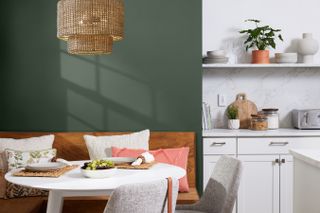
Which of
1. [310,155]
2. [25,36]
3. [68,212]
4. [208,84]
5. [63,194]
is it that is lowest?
[68,212]

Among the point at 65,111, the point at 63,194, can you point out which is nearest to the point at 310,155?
the point at 63,194

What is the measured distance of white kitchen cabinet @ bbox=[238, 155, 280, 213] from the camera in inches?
180

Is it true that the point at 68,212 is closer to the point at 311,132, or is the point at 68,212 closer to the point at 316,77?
the point at 311,132

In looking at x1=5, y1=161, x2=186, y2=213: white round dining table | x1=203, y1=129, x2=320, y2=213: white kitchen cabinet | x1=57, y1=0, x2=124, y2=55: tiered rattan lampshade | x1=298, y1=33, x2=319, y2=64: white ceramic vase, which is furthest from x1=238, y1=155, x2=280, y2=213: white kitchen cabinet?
x1=57, y1=0, x2=124, y2=55: tiered rattan lampshade

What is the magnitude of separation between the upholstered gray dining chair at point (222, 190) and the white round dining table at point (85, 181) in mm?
314

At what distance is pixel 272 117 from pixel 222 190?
1.84 metres

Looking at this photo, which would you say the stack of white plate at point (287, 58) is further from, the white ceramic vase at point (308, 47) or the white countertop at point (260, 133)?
the white countertop at point (260, 133)

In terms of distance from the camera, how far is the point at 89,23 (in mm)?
3170

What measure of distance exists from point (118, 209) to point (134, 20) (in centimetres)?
244

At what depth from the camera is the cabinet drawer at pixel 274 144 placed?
15.0 feet

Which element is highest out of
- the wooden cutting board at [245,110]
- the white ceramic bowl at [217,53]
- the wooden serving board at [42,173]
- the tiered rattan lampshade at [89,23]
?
the tiered rattan lampshade at [89,23]

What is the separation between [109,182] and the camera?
9.13ft

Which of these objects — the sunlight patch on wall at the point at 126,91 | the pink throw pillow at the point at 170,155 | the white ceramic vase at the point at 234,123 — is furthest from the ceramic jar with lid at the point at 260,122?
the sunlight patch on wall at the point at 126,91

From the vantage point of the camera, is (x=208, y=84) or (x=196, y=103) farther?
(x=208, y=84)
